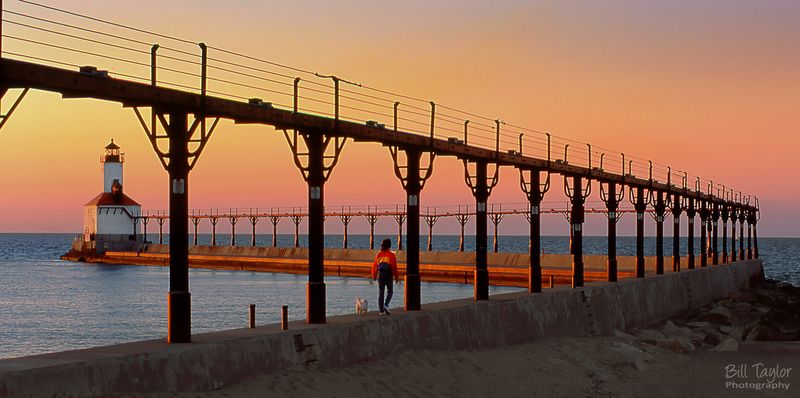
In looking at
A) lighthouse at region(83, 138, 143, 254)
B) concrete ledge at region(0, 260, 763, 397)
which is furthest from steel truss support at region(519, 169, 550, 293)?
lighthouse at region(83, 138, 143, 254)

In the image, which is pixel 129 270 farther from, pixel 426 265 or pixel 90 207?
pixel 426 265

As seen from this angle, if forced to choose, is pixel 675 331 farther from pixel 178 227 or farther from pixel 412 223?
pixel 178 227

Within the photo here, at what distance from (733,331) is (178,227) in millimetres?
27016

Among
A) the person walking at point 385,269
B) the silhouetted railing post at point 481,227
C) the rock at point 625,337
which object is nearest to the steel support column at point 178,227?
the person walking at point 385,269

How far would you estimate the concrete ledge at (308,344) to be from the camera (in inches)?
596

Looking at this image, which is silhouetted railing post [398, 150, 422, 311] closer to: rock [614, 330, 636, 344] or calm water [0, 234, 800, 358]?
rock [614, 330, 636, 344]

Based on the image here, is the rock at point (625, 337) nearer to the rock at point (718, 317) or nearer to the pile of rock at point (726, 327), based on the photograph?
the pile of rock at point (726, 327)

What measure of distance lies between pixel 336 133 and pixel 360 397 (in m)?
6.31

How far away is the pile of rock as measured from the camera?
3362 cm

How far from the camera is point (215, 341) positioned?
18500mm

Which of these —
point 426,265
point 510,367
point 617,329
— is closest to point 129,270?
point 426,265

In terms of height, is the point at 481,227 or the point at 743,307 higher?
the point at 481,227

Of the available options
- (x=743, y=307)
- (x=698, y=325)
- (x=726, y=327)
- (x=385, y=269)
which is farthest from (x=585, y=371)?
(x=743, y=307)

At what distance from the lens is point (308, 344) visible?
20.0 meters
